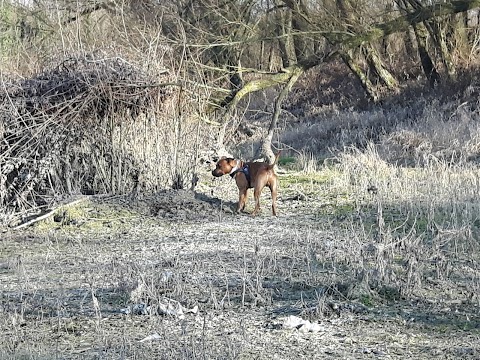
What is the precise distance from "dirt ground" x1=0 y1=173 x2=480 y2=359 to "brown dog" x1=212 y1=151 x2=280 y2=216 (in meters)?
0.83

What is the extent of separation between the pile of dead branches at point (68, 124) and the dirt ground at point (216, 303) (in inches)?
70.5

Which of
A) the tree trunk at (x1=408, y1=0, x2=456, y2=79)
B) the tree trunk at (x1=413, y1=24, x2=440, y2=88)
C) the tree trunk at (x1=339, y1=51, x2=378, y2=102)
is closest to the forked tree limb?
the tree trunk at (x1=408, y1=0, x2=456, y2=79)

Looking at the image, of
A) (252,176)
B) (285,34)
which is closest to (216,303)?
(252,176)

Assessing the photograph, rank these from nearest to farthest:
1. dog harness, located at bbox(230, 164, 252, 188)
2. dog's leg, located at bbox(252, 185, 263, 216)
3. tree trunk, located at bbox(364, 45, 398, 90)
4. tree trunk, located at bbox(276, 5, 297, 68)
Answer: dog's leg, located at bbox(252, 185, 263, 216)
dog harness, located at bbox(230, 164, 252, 188)
tree trunk, located at bbox(276, 5, 297, 68)
tree trunk, located at bbox(364, 45, 398, 90)

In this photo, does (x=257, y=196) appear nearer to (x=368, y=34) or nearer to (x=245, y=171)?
(x=245, y=171)

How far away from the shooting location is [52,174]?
11117mm

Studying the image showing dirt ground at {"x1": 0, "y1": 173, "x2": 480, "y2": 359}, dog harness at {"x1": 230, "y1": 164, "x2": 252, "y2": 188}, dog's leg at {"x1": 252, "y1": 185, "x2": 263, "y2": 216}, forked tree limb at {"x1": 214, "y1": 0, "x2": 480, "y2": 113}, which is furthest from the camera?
forked tree limb at {"x1": 214, "y1": 0, "x2": 480, "y2": 113}

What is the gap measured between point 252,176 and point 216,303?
171 inches

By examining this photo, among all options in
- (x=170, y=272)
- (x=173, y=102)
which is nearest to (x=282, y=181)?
(x=173, y=102)

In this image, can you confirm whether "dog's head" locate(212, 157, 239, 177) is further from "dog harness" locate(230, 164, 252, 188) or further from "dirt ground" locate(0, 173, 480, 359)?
"dirt ground" locate(0, 173, 480, 359)

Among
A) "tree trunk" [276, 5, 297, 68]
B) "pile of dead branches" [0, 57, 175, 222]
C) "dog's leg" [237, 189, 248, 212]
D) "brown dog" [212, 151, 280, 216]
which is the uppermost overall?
"tree trunk" [276, 5, 297, 68]

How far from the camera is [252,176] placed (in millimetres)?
10133

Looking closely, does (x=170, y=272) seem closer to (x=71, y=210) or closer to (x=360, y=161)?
(x=71, y=210)

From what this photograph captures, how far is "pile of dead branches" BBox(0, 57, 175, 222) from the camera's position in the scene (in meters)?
10.7
